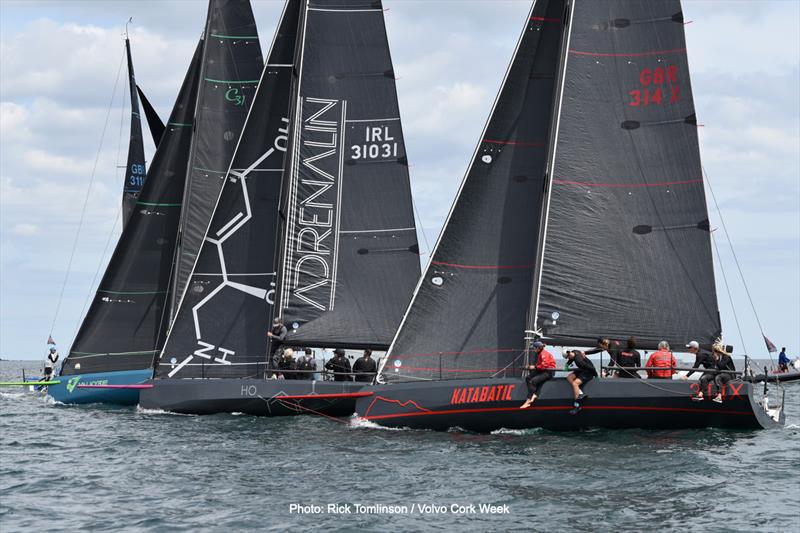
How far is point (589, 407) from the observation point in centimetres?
2252

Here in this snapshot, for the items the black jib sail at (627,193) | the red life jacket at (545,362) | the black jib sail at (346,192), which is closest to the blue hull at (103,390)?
the black jib sail at (346,192)

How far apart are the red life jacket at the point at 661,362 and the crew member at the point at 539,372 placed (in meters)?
1.98

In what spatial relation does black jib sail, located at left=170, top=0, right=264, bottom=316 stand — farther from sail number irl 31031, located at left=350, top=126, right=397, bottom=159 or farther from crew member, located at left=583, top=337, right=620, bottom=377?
crew member, located at left=583, top=337, right=620, bottom=377

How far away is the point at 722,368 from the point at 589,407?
265cm

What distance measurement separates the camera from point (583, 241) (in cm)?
2405

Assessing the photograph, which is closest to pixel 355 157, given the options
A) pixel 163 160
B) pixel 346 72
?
pixel 346 72

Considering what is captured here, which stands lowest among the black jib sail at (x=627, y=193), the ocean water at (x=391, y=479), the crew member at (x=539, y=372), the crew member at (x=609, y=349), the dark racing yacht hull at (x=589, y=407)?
the ocean water at (x=391, y=479)

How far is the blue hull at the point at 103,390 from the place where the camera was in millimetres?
32219

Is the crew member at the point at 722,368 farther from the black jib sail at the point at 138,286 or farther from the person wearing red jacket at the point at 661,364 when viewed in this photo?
the black jib sail at the point at 138,286

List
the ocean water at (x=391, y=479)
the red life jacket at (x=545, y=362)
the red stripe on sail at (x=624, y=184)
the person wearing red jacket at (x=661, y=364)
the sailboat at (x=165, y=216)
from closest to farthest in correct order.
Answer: the ocean water at (x=391, y=479), the red life jacket at (x=545, y=362), the person wearing red jacket at (x=661, y=364), the red stripe on sail at (x=624, y=184), the sailboat at (x=165, y=216)

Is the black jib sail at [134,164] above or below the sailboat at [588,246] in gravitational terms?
above

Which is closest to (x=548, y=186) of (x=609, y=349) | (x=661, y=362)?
(x=609, y=349)

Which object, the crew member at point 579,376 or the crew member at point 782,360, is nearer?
the crew member at point 579,376

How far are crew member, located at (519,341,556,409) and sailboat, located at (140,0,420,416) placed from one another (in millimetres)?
7086
